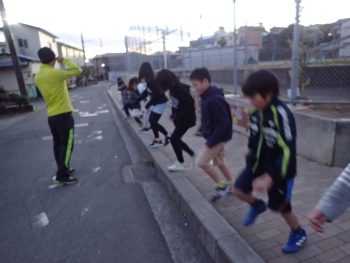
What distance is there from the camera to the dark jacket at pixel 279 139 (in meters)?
2.19

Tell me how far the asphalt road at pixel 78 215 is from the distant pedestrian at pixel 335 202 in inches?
68.7

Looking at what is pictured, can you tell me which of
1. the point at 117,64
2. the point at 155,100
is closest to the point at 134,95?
the point at 155,100

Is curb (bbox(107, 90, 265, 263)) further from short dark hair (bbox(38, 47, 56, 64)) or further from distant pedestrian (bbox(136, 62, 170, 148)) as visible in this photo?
short dark hair (bbox(38, 47, 56, 64))

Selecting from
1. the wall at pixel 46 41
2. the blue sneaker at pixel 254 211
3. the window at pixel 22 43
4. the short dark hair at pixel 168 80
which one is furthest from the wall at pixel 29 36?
the blue sneaker at pixel 254 211

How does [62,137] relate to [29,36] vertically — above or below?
below

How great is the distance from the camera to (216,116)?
338 cm

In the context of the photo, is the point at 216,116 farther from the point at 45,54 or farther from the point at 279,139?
the point at 45,54

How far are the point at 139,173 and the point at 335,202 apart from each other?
4.20 m

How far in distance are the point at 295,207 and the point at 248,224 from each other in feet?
2.38

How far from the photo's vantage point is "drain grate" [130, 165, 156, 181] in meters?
5.21

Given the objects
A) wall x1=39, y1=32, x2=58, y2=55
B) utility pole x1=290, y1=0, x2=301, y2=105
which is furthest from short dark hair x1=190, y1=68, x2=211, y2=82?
wall x1=39, y1=32, x2=58, y2=55

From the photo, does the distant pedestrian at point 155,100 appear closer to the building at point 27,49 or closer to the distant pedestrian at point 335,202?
the distant pedestrian at point 335,202

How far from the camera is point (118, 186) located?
490 cm

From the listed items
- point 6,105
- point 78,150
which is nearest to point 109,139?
point 78,150
